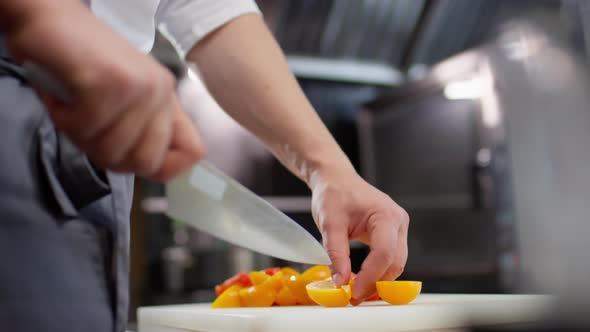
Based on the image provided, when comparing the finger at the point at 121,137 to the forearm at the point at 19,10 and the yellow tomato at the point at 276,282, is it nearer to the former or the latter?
the forearm at the point at 19,10

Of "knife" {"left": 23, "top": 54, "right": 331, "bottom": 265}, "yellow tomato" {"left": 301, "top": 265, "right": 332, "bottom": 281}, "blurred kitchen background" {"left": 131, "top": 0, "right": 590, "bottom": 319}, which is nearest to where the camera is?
"knife" {"left": 23, "top": 54, "right": 331, "bottom": 265}

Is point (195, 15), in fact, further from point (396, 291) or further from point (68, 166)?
point (396, 291)

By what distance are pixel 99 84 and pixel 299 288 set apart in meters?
0.65

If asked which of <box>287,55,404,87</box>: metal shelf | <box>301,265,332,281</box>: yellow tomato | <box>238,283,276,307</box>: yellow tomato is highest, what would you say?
<box>287,55,404,87</box>: metal shelf

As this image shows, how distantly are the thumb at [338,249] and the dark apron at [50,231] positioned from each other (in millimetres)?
270

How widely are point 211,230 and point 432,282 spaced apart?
179 centimetres

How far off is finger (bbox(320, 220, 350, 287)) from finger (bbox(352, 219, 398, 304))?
2 cm

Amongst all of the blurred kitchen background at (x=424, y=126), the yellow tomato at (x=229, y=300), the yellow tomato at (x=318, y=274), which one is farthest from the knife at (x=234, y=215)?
the blurred kitchen background at (x=424, y=126)

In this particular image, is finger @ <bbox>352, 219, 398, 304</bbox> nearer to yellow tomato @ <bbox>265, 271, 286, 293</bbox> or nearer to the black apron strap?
yellow tomato @ <bbox>265, 271, 286, 293</bbox>

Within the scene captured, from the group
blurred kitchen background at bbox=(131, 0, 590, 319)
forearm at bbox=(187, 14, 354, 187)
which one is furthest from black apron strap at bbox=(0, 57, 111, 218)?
blurred kitchen background at bbox=(131, 0, 590, 319)

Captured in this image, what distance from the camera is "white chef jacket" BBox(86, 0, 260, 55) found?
26.8 inches

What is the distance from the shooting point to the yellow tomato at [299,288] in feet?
3.01

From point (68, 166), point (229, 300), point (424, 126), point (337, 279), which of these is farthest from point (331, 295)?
point (424, 126)

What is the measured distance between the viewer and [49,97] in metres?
0.33
